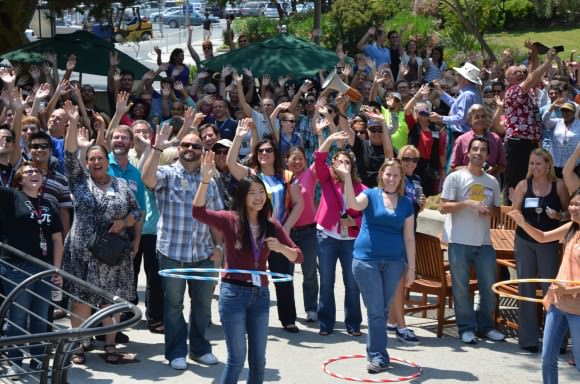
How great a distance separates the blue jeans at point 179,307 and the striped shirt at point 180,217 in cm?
9

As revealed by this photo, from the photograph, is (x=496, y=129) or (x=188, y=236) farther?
(x=496, y=129)

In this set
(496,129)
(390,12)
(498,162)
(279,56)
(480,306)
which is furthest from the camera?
(390,12)

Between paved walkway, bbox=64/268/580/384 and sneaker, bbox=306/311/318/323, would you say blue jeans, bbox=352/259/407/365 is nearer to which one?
paved walkway, bbox=64/268/580/384

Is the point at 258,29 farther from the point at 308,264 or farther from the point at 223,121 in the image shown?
the point at 308,264

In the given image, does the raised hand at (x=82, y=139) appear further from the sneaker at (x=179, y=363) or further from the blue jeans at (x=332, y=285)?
the blue jeans at (x=332, y=285)

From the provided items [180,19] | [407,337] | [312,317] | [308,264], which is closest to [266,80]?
[308,264]

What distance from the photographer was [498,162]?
12.4m

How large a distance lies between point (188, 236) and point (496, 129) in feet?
20.4

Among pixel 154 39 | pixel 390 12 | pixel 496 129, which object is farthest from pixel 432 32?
pixel 154 39

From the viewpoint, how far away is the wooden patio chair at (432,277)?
387 inches

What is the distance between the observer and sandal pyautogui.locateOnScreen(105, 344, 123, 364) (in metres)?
8.74

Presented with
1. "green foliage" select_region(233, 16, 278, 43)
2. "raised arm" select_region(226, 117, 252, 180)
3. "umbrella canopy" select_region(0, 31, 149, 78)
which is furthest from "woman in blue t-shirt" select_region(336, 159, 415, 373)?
"green foliage" select_region(233, 16, 278, 43)

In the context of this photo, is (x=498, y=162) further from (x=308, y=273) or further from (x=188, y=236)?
(x=188, y=236)

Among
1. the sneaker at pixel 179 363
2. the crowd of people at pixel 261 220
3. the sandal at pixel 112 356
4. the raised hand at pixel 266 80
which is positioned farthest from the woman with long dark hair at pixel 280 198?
the raised hand at pixel 266 80
